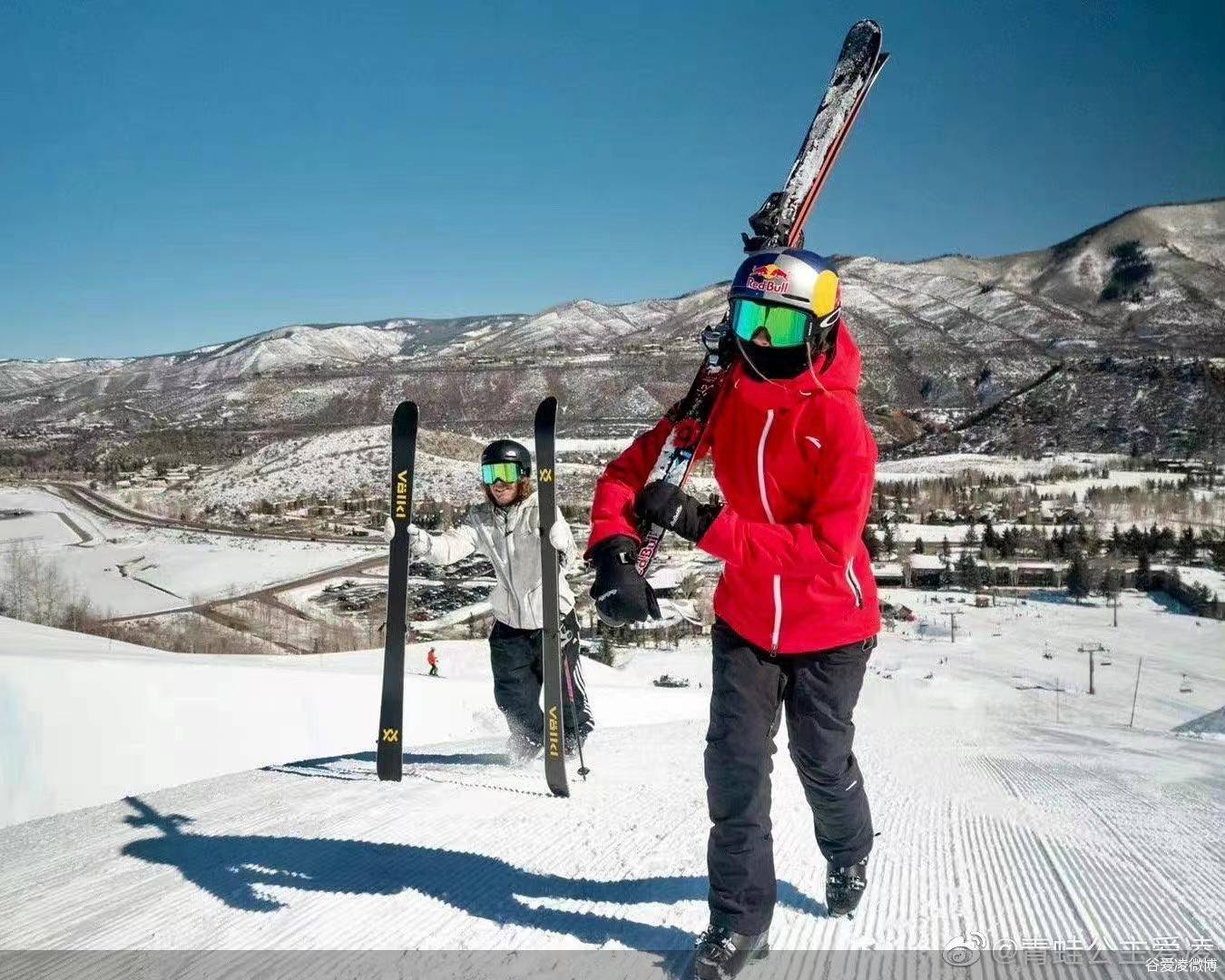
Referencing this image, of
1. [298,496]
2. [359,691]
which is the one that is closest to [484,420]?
[298,496]

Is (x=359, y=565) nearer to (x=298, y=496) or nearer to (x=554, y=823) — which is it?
(x=298, y=496)

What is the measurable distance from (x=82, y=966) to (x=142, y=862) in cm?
100

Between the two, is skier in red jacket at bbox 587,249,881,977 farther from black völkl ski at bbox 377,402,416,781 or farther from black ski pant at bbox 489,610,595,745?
black ski pant at bbox 489,610,595,745

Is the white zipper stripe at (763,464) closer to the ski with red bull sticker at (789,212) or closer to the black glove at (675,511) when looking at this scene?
the black glove at (675,511)

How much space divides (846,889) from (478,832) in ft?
6.02

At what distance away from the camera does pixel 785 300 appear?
288 cm

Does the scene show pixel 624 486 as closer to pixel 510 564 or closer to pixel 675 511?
pixel 675 511

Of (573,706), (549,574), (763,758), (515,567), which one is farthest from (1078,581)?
(763,758)

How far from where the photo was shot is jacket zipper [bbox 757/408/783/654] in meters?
2.89

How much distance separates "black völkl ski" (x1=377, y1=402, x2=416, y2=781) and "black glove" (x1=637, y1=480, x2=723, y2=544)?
3.05m

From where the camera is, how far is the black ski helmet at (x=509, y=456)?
5777 millimetres

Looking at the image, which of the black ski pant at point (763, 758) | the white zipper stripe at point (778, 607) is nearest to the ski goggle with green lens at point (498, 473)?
the black ski pant at point (763, 758)

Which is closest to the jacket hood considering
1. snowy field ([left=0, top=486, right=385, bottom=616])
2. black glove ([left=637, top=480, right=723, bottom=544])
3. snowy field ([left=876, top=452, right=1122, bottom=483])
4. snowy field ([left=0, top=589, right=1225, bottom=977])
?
black glove ([left=637, top=480, right=723, bottom=544])

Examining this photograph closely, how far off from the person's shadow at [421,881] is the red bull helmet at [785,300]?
6.86 ft
